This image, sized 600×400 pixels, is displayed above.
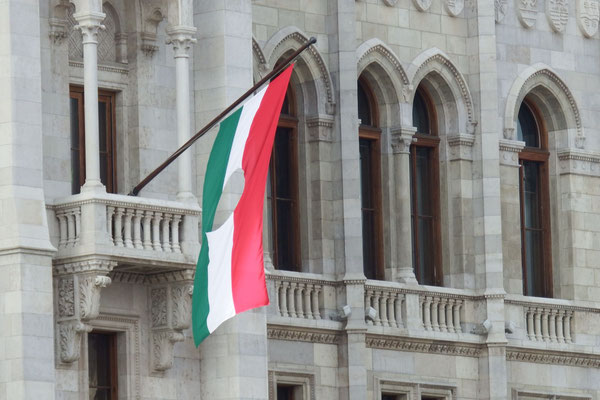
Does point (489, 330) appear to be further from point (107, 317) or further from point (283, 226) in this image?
point (107, 317)

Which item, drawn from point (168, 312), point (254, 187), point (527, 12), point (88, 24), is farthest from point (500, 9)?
point (88, 24)

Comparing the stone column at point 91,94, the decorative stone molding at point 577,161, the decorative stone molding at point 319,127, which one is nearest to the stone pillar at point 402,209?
the decorative stone molding at point 319,127

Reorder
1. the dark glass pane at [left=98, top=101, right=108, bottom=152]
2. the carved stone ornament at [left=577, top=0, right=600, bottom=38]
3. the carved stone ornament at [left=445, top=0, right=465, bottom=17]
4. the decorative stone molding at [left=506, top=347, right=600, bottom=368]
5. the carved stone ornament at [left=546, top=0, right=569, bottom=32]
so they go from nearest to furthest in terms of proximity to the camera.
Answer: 1. the dark glass pane at [left=98, top=101, right=108, bottom=152]
2. the decorative stone molding at [left=506, top=347, right=600, bottom=368]
3. the carved stone ornament at [left=445, top=0, right=465, bottom=17]
4. the carved stone ornament at [left=546, top=0, right=569, bottom=32]
5. the carved stone ornament at [left=577, top=0, right=600, bottom=38]

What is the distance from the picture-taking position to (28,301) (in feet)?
134

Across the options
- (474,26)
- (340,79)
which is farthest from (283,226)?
(474,26)

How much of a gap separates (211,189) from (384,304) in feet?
23.7

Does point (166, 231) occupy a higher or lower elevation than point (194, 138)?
lower

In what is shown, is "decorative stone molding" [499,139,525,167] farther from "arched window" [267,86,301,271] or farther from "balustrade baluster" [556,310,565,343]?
"arched window" [267,86,301,271]

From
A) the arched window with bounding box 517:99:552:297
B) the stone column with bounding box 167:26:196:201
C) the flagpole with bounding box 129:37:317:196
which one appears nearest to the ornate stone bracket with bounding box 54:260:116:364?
the flagpole with bounding box 129:37:317:196

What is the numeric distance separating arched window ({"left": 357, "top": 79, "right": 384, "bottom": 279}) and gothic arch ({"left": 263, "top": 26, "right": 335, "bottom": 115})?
1166mm

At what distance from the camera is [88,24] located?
139 ft

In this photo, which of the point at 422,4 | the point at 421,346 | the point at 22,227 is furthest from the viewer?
the point at 422,4

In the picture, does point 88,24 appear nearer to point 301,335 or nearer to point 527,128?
point 301,335

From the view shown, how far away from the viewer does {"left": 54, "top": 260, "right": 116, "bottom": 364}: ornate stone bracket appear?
41938mm
